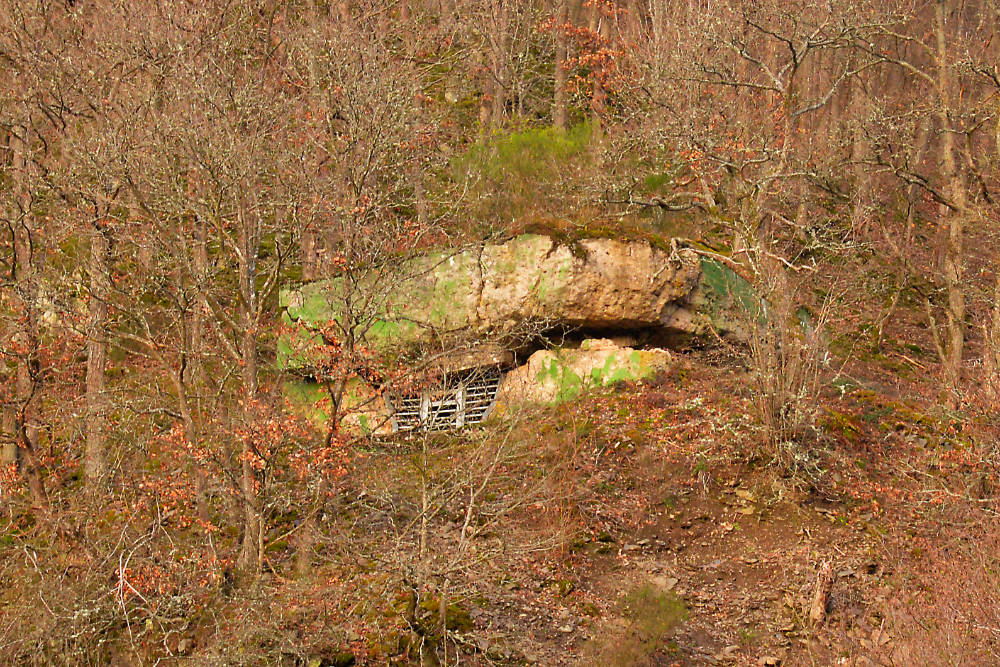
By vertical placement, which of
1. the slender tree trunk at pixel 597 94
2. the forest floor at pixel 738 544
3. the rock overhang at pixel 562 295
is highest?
the slender tree trunk at pixel 597 94

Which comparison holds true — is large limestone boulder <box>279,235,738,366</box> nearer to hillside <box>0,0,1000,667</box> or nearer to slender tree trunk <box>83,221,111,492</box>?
hillside <box>0,0,1000,667</box>

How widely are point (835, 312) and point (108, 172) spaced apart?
748cm

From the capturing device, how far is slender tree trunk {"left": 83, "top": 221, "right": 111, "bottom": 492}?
7.69 m

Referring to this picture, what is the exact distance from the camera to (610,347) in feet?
37.4

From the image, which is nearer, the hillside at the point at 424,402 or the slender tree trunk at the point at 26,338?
the hillside at the point at 424,402

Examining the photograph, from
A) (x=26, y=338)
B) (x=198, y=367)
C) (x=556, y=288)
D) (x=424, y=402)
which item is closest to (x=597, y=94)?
(x=556, y=288)

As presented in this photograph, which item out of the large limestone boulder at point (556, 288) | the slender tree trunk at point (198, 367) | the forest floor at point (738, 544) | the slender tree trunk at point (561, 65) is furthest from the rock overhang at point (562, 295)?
the slender tree trunk at point (561, 65)

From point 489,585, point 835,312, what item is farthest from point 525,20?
point 489,585

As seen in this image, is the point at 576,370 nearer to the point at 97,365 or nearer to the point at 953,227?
the point at 953,227

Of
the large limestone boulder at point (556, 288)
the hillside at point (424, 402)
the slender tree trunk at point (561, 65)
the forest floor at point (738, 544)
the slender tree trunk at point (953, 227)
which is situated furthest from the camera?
the slender tree trunk at point (561, 65)

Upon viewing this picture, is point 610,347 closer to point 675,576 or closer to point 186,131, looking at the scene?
point 675,576

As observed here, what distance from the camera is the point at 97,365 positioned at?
31.5 feet

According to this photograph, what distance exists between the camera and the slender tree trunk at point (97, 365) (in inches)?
303

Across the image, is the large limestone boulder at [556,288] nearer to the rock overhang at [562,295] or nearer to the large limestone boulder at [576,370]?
the rock overhang at [562,295]
